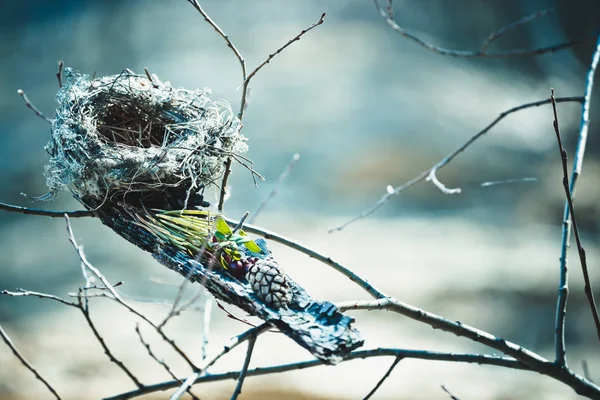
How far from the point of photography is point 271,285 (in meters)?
0.70

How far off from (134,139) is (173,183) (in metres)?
0.21

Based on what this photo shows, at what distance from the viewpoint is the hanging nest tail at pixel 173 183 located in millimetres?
696

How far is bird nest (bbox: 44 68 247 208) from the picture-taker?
3.07 feet

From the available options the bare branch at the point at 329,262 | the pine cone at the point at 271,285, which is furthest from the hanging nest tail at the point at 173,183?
the bare branch at the point at 329,262

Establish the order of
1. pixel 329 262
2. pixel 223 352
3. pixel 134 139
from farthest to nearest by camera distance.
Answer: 1. pixel 134 139
2. pixel 329 262
3. pixel 223 352

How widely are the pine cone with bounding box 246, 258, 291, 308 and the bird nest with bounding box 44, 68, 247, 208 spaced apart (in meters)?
0.20

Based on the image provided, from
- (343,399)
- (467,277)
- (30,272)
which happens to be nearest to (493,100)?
(467,277)

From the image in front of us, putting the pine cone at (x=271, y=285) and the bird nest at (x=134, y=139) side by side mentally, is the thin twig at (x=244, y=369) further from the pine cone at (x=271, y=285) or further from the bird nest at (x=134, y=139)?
the bird nest at (x=134, y=139)

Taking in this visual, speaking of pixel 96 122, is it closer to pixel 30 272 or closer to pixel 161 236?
pixel 161 236

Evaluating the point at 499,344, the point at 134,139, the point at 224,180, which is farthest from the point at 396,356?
the point at 134,139

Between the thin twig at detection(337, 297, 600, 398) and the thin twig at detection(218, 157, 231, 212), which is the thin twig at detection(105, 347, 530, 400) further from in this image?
the thin twig at detection(218, 157, 231, 212)

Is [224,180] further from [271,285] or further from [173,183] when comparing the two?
[271,285]

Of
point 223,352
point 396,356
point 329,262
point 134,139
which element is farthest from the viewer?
point 134,139

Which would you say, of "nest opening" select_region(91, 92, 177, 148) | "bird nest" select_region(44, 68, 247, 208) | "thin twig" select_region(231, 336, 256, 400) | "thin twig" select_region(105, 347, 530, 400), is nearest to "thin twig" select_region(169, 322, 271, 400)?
"thin twig" select_region(231, 336, 256, 400)
